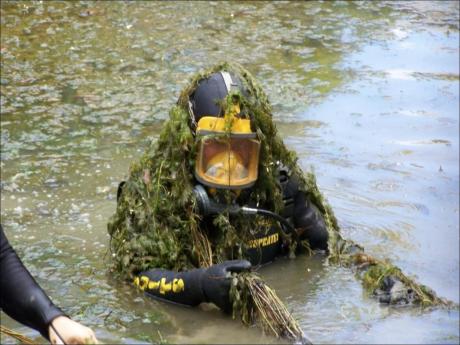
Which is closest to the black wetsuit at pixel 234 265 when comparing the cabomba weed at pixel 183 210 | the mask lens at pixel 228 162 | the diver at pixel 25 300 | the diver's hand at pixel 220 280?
the diver's hand at pixel 220 280

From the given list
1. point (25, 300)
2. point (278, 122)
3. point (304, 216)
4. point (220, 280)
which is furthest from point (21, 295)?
point (278, 122)

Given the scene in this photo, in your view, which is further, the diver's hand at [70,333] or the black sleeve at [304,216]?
the black sleeve at [304,216]

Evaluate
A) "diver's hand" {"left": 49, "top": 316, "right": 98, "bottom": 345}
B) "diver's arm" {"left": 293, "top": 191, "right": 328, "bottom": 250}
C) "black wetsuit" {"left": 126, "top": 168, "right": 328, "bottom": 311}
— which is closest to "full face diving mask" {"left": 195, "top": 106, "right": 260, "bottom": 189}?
"black wetsuit" {"left": 126, "top": 168, "right": 328, "bottom": 311}

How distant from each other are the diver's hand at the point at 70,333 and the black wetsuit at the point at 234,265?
1.69 meters

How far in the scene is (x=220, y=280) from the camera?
4863mm

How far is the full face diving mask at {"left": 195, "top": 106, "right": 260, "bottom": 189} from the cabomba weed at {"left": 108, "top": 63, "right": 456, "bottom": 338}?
0.26 ft

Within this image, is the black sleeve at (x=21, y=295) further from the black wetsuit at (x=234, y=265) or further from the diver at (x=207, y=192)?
the diver at (x=207, y=192)

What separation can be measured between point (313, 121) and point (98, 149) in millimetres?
2061

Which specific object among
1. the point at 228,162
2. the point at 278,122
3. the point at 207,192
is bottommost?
the point at 278,122

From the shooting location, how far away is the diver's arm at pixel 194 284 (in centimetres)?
489

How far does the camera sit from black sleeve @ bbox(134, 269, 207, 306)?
5047 millimetres

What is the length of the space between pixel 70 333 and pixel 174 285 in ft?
6.67

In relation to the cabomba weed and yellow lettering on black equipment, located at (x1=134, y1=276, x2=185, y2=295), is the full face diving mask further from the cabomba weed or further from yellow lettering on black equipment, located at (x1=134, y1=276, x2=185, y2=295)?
yellow lettering on black equipment, located at (x1=134, y1=276, x2=185, y2=295)

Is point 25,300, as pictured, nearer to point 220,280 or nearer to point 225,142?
point 220,280
